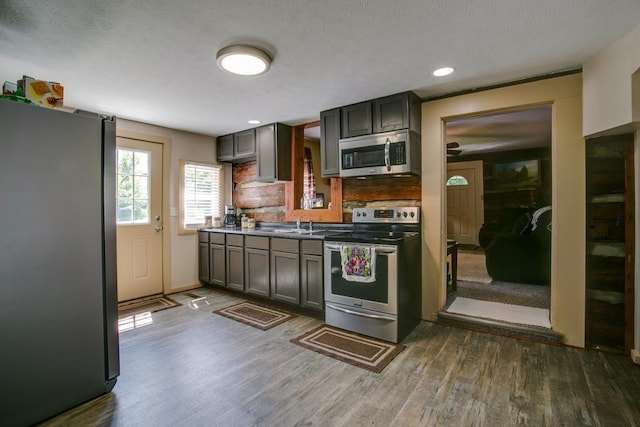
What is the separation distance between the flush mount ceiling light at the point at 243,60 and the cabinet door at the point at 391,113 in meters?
1.30

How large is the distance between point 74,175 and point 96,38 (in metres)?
0.92

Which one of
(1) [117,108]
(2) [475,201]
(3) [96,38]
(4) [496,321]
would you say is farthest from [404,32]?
(2) [475,201]

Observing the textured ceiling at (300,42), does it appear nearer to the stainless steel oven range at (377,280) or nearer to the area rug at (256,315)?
the stainless steel oven range at (377,280)

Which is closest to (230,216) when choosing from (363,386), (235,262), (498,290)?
(235,262)

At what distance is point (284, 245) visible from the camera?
11.4ft

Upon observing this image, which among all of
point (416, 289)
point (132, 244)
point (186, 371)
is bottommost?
point (186, 371)

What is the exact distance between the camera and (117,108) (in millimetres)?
3391

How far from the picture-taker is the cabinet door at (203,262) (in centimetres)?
445

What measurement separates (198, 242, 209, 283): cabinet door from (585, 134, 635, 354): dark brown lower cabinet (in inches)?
170

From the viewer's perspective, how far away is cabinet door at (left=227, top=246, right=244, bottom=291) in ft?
12.9

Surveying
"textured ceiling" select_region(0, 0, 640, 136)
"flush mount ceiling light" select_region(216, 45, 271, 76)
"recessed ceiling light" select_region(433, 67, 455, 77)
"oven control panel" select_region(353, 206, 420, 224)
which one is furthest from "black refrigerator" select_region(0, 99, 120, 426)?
"recessed ceiling light" select_region(433, 67, 455, 77)

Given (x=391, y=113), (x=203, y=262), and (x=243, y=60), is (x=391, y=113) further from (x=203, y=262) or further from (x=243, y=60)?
(x=203, y=262)

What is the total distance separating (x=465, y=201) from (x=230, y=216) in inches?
224

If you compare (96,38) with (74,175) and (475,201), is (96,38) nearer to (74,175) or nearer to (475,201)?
(74,175)
